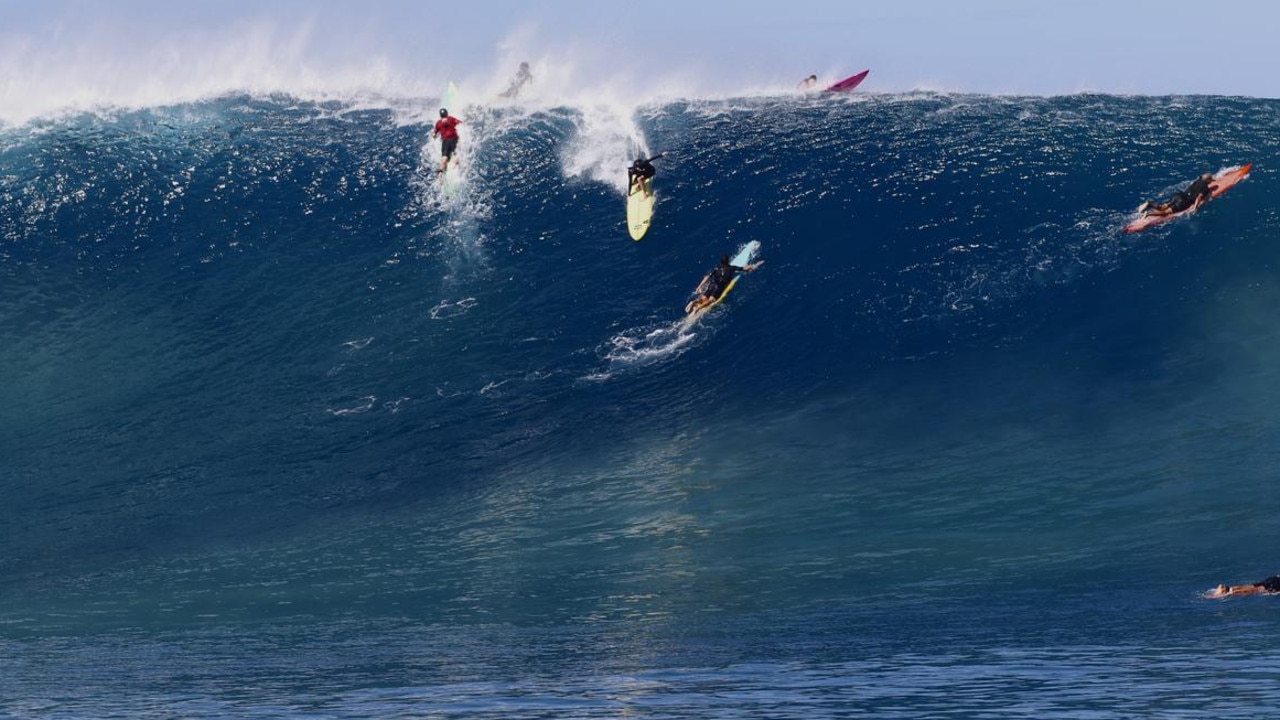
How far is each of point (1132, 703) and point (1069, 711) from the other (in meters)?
1.26

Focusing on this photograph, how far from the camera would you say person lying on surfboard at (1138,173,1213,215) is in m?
53.3

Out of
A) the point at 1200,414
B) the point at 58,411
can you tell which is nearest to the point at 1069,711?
A: the point at 1200,414

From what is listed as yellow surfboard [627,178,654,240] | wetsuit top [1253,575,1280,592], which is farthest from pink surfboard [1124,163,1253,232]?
wetsuit top [1253,575,1280,592]

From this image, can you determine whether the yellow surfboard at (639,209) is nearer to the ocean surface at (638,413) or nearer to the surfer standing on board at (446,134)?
the ocean surface at (638,413)

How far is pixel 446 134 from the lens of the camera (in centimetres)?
5903

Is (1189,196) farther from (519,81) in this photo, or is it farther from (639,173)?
(519,81)

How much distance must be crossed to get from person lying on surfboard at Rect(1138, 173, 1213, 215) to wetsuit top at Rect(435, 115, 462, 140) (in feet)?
86.2

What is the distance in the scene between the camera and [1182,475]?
41.2 metres

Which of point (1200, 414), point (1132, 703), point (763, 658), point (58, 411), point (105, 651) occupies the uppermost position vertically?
point (58, 411)

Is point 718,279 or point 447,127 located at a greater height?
point 447,127

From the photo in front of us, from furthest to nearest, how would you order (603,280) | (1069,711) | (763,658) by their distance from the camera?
(603,280) → (763,658) → (1069,711)

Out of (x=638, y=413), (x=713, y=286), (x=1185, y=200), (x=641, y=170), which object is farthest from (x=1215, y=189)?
(x=638, y=413)

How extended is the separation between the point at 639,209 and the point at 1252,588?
1113 inches

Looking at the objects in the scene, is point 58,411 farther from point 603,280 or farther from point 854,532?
point 854,532
